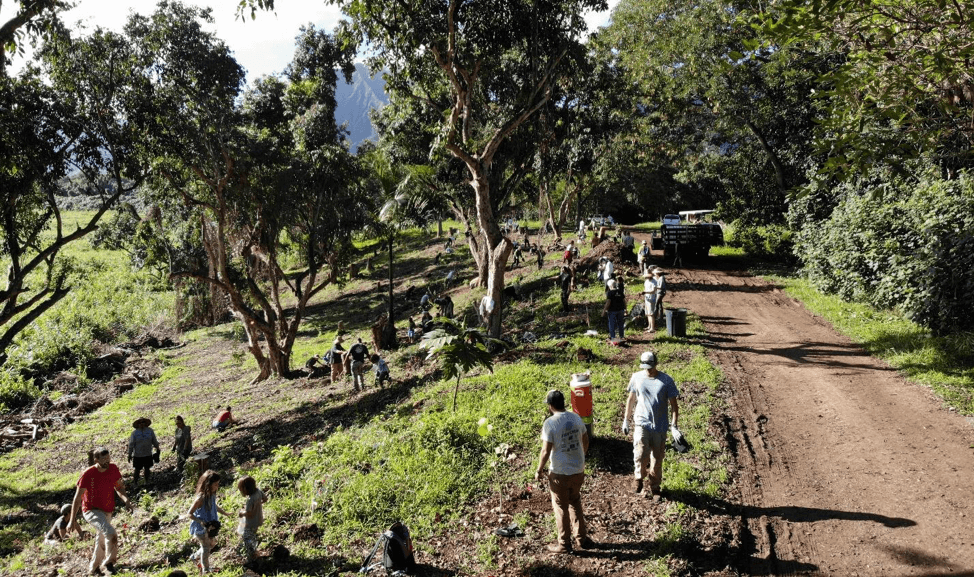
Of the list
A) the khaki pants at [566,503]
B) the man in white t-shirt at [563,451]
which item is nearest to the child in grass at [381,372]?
the khaki pants at [566,503]

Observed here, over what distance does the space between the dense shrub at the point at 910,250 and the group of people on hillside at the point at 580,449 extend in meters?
6.05

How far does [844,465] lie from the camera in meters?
7.04

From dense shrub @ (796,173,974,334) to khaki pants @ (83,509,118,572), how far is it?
12.8m

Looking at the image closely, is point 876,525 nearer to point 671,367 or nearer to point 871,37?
point 671,367

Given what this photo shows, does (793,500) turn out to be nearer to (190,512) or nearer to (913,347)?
(913,347)

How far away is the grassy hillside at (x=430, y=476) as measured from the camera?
241 inches

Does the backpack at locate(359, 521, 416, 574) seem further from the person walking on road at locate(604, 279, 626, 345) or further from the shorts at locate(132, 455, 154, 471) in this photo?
the person walking on road at locate(604, 279, 626, 345)

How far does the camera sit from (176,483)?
11.0 metres

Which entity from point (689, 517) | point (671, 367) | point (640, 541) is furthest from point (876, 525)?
point (671, 367)

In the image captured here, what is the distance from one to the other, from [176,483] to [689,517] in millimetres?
9856

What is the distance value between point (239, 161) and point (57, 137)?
5.51 m

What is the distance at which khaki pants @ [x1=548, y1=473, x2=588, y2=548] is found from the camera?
551 centimetres

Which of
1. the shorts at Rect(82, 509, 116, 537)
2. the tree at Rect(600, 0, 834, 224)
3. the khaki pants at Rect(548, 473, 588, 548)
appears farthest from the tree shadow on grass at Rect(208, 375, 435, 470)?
the tree at Rect(600, 0, 834, 224)

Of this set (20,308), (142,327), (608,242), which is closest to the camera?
(20,308)
